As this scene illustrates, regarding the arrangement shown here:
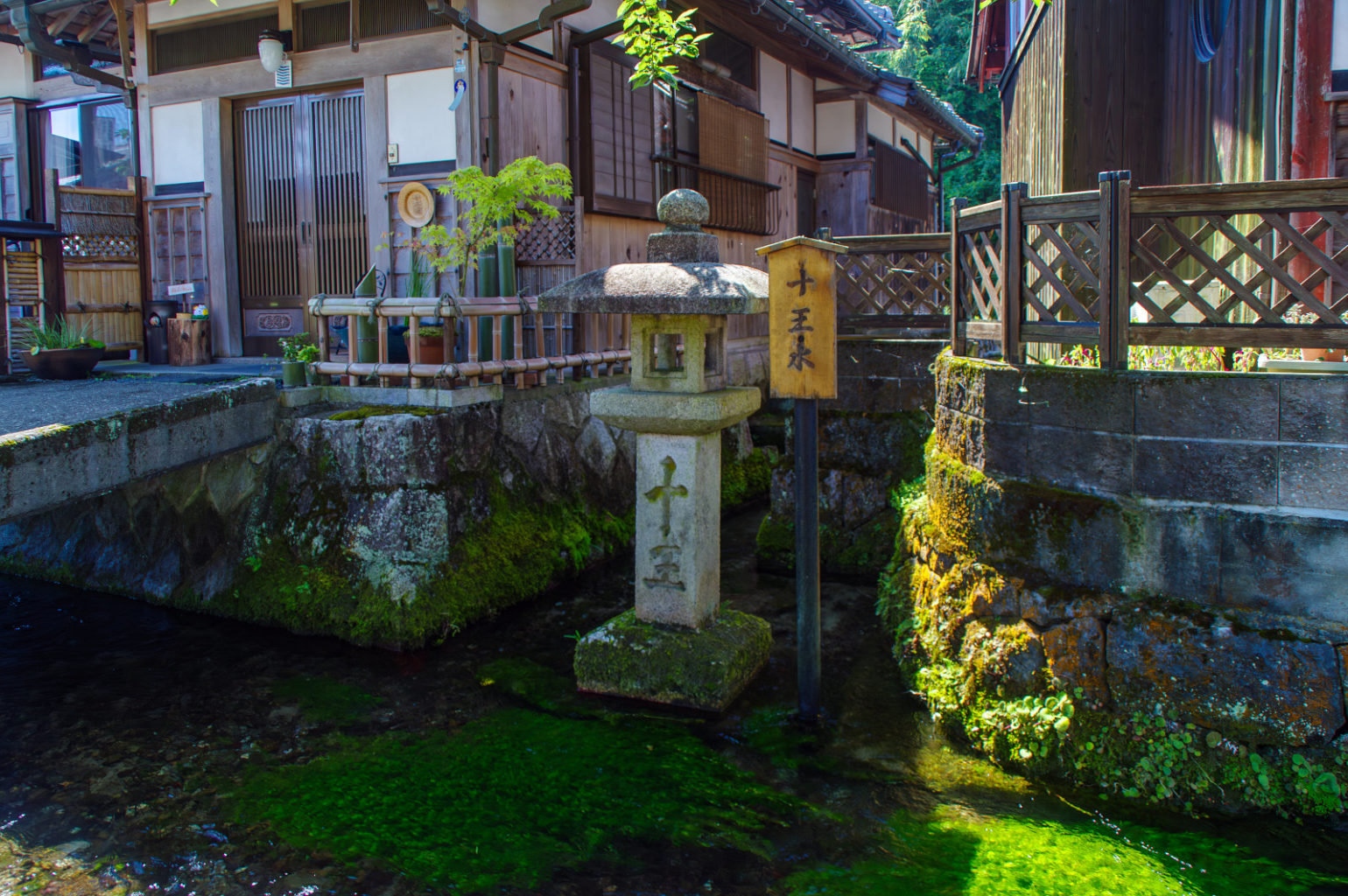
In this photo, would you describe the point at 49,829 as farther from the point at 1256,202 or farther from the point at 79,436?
the point at 1256,202

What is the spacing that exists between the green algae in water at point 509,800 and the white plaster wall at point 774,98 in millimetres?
12917

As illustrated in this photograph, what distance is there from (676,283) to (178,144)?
390 inches

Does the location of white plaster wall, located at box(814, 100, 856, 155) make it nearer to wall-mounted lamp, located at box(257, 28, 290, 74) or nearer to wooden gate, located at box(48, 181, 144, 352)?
wall-mounted lamp, located at box(257, 28, 290, 74)

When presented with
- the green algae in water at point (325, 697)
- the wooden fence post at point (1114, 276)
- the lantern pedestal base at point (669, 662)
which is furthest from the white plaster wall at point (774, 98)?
the green algae in water at point (325, 697)

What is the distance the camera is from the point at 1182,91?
9.34 m

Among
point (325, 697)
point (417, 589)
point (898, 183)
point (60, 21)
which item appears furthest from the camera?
point (898, 183)

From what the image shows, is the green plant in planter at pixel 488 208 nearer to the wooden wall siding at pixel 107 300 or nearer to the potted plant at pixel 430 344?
the potted plant at pixel 430 344

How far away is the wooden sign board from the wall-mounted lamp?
854 cm

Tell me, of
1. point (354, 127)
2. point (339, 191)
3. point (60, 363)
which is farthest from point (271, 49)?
point (60, 363)

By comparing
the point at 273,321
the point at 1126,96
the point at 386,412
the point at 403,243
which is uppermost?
the point at 1126,96

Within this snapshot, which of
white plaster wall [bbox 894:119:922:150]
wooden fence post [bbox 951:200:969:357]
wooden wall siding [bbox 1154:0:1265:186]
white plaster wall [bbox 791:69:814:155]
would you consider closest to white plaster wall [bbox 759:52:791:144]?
white plaster wall [bbox 791:69:814:155]

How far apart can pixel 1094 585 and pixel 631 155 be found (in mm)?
9047

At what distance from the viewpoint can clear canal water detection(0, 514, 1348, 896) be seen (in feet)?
16.0

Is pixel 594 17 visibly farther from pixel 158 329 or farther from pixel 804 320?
pixel 804 320
